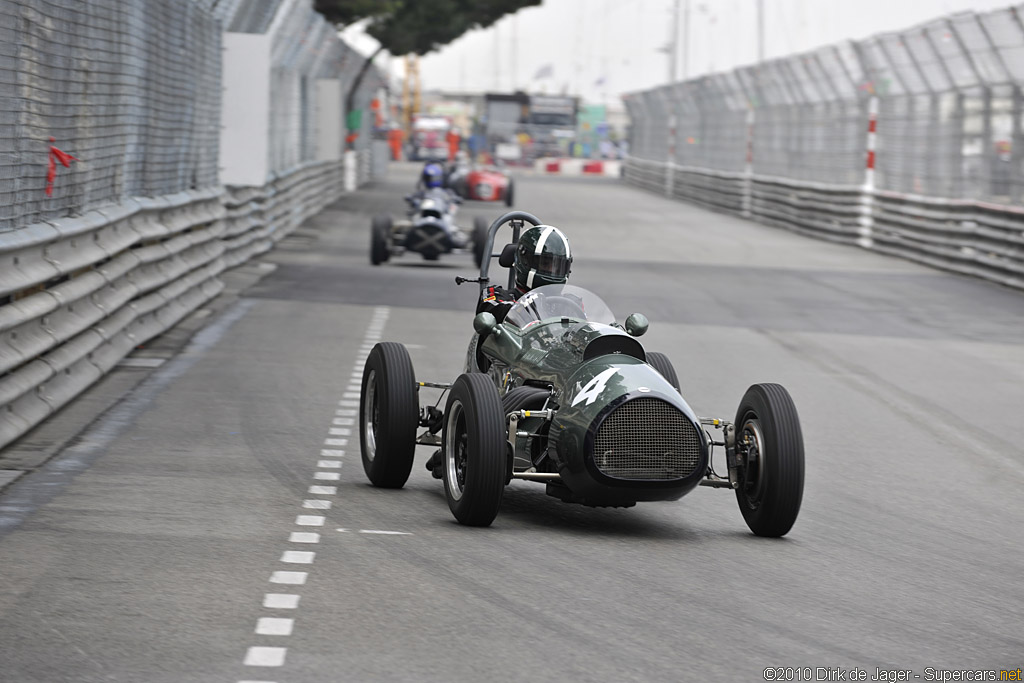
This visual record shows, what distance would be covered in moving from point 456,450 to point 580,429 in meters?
0.77

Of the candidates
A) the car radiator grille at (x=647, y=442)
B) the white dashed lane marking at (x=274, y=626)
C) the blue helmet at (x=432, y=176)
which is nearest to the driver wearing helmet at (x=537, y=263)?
the car radiator grille at (x=647, y=442)

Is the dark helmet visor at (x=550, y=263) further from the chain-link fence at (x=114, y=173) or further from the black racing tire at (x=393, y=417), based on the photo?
the chain-link fence at (x=114, y=173)

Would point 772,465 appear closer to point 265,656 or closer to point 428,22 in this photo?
point 265,656

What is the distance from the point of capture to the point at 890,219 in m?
28.7

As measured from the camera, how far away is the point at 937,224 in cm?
2583

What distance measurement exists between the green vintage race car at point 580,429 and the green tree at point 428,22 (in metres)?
38.9

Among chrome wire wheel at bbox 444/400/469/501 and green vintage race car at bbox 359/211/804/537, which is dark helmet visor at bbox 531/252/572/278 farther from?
chrome wire wheel at bbox 444/400/469/501

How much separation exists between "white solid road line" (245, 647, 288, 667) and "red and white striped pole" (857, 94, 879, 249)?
2609 centimetres

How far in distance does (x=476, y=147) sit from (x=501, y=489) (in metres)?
79.3

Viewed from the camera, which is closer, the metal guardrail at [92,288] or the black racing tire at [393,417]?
the black racing tire at [393,417]

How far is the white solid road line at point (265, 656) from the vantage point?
4.89 meters

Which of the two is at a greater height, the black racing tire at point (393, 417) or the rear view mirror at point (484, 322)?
the rear view mirror at point (484, 322)

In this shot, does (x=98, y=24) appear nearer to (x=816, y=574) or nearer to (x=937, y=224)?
(x=816, y=574)

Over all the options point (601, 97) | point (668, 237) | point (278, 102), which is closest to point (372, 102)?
point (668, 237)
